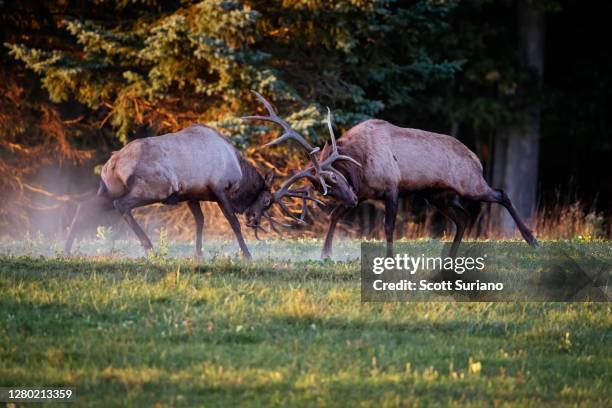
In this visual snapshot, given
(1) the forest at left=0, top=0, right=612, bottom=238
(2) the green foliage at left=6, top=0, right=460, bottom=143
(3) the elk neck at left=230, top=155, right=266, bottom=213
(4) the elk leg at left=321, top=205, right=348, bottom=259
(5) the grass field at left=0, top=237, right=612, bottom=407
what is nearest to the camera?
(5) the grass field at left=0, top=237, right=612, bottom=407

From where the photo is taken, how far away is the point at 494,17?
26.6 meters

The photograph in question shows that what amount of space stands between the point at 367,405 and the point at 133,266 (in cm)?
494

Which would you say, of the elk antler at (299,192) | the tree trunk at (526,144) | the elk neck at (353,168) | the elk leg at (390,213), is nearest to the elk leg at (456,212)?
the elk leg at (390,213)

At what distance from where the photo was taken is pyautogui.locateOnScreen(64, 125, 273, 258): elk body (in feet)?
41.9

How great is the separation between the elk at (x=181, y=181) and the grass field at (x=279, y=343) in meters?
1.77

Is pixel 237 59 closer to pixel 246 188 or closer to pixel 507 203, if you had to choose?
pixel 246 188

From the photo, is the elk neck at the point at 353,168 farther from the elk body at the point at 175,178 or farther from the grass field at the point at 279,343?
the grass field at the point at 279,343

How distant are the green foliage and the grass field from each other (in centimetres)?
843

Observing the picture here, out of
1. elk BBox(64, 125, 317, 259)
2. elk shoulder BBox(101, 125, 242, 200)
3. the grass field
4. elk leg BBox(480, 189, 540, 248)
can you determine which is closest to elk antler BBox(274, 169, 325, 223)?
elk BBox(64, 125, 317, 259)

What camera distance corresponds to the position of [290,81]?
830 inches

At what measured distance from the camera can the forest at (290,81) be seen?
19.3 meters

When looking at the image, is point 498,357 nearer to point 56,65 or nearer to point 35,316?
point 35,316

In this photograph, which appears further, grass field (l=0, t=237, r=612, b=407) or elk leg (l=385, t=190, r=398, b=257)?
elk leg (l=385, t=190, r=398, b=257)

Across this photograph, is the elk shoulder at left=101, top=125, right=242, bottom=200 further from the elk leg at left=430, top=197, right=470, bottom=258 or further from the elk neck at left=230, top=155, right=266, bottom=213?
the elk leg at left=430, top=197, right=470, bottom=258
